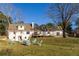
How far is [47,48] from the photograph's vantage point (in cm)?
577

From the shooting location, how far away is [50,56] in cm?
574

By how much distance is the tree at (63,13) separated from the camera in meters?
5.76

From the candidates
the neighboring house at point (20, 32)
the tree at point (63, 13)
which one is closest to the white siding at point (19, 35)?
the neighboring house at point (20, 32)

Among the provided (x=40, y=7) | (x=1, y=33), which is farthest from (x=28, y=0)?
(x=1, y=33)

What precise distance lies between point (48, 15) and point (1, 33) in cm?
64

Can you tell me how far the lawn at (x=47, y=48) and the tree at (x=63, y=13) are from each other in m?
0.12

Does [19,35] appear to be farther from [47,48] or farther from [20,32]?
[47,48]

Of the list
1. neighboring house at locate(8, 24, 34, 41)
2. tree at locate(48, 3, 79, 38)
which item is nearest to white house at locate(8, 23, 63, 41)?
neighboring house at locate(8, 24, 34, 41)

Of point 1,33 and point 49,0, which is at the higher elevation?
A: point 49,0

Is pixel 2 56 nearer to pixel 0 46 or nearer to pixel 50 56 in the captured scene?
pixel 0 46

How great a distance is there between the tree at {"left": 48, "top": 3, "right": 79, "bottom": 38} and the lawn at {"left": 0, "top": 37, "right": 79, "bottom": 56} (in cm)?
12

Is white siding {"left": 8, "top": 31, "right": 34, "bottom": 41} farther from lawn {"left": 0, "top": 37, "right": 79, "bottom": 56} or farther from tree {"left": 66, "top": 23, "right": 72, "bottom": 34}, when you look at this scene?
tree {"left": 66, "top": 23, "right": 72, "bottom": 34}

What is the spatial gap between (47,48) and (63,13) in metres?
0.49

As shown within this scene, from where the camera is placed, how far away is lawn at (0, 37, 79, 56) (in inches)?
226
